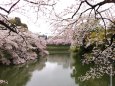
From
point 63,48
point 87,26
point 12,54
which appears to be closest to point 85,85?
point 87,26

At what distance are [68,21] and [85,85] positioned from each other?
8.43 meters

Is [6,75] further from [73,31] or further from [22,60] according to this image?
[73,31]

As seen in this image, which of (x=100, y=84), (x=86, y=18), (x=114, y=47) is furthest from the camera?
(x=100, y=84)

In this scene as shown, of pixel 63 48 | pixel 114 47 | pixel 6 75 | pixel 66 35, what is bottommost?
pixel 63 48

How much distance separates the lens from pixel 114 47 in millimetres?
9828

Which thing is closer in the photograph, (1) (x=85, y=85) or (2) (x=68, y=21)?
(2) (x=68, y=21)

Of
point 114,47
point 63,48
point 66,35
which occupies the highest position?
point 66,35

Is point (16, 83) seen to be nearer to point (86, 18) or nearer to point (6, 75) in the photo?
point (6, 75)

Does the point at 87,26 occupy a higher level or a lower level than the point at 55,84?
higher

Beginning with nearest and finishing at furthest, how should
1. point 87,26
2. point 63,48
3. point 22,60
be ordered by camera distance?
1. point 87,26
2. point 22,60
3. point 63,48

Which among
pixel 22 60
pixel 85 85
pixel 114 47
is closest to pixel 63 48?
pixel 22 60

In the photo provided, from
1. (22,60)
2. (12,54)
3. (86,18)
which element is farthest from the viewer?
(22,60)

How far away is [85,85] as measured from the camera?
15.1 metres

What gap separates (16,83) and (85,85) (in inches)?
139
